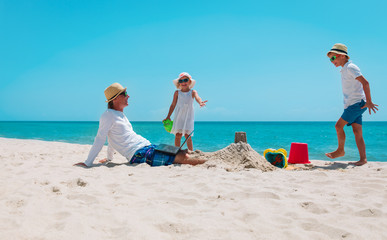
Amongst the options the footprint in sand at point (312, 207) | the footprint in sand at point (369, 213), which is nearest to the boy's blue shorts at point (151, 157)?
the footprint in sand at point (312, 207)

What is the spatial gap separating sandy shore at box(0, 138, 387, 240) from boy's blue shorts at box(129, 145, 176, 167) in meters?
0.66

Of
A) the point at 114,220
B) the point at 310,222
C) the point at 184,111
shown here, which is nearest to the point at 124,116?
the point at 184,111

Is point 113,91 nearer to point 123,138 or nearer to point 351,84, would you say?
point 123,138

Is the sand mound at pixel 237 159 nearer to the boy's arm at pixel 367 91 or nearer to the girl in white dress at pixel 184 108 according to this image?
the girl in white dress at pixel 184 108

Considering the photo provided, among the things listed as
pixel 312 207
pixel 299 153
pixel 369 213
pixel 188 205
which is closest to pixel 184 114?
pixel 299 153

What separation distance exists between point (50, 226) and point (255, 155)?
341 centimetres

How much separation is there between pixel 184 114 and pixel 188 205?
346 cm

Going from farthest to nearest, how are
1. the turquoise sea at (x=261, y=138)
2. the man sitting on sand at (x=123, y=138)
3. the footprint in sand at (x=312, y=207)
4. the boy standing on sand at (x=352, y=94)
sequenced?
the turquoise sea at (x=261, y=138)
the boy standing on sand at (x=352, y=94)
the man sitting on sand at (x=123, y=138)
the footprint in sand at (x=312, y=207)

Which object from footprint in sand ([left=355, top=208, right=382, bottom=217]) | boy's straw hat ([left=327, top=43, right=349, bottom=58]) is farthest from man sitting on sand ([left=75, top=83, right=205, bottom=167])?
boy's straw hat ([left=327, top=43, right=349, bottom=58])

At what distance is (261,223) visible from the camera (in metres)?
2.21

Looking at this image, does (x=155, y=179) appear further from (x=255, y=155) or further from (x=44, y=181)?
(x=255, y=155)

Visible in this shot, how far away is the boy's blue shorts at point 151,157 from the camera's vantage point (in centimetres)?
462

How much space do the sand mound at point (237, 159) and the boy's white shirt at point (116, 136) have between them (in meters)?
1.11

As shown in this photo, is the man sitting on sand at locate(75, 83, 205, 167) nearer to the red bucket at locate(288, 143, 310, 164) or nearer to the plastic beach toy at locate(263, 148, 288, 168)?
the plastic beach toy at locate(263, 148, 288, 168)
